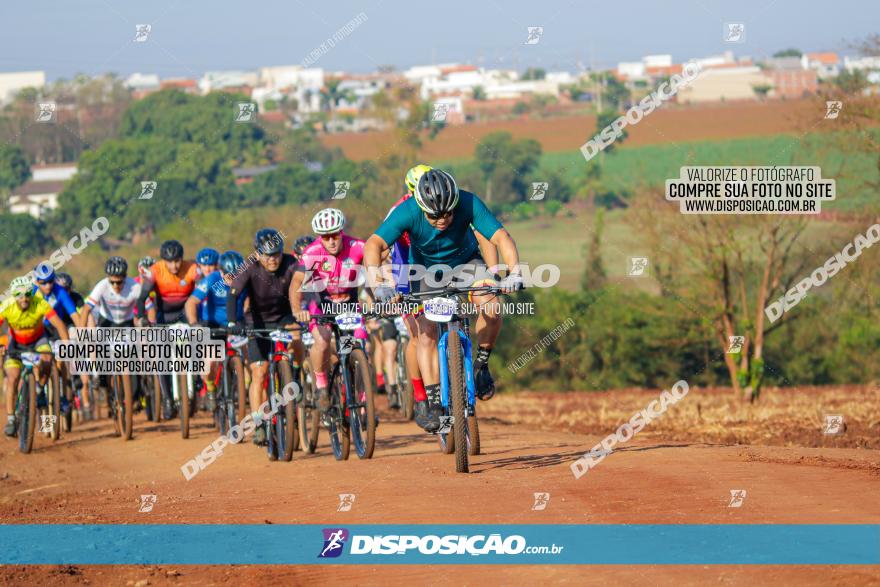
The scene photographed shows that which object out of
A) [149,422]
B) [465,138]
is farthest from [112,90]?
[149,422]

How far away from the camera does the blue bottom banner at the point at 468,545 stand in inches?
296

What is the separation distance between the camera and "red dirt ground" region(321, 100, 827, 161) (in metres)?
84.0

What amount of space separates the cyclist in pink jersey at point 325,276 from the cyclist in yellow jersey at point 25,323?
4.87 meters

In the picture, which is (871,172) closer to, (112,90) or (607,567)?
(607,567)

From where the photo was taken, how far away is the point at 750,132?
8062 centimetres

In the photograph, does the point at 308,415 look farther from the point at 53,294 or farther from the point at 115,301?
the point at 53,294

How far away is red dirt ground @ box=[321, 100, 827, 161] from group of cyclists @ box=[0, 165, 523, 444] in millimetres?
64502

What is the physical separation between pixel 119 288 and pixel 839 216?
2176cm

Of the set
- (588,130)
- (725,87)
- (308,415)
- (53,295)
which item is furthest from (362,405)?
(725,87)

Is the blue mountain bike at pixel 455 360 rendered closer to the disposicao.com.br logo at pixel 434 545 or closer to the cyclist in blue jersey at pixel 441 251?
the cyclist in blue jersey at pixel 441 251

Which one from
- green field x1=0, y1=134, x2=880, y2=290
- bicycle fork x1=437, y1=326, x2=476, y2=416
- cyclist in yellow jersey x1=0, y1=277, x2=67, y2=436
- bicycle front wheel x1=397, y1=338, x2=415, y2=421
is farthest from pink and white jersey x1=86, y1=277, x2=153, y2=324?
green field x1=0, y1=134, x2=880, y2=290

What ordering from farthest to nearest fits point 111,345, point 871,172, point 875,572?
point 871,172 → point 111,345 → point 875,572

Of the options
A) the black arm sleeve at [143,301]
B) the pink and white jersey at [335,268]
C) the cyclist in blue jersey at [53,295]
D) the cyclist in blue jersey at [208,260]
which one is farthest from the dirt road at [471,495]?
the cyclist in blue jersey at [208,260]

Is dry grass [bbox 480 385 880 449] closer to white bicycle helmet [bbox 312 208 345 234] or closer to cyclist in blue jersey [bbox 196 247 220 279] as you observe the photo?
cyclist in blue jersey [bbox 196 247 220 279]
